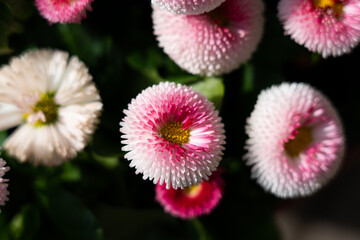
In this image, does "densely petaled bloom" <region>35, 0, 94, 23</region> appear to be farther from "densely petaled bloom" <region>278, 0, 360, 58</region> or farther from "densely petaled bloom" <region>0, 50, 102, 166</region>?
"densely petaled bloom" <region>278, 0, 360, 58</region>

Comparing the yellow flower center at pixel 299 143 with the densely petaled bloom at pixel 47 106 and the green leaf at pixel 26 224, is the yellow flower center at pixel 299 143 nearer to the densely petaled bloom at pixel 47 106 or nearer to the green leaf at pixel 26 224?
the densely petaled bloom at pixel 47 106

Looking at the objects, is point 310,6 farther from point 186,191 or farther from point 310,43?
point 186,191

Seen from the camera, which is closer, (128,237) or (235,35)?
(235,35)

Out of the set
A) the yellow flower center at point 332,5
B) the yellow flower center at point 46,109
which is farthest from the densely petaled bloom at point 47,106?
the yellow flower center at point 332,5

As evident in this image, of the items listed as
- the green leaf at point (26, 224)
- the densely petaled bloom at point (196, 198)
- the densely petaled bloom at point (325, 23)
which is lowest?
the green leaf at point (26, 224)

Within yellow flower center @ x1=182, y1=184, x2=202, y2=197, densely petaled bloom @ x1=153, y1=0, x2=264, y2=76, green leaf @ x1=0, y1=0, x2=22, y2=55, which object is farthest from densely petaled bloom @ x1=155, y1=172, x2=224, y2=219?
green leaf @ x1=0, y1=0, x2=22, y2=55

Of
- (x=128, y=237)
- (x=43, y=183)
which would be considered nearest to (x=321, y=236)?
(x=128, y=237)
